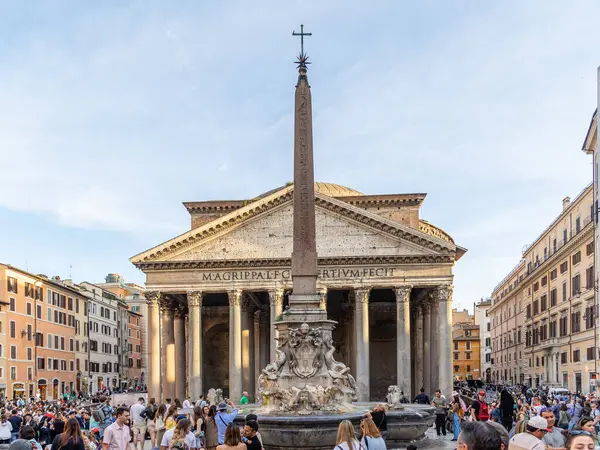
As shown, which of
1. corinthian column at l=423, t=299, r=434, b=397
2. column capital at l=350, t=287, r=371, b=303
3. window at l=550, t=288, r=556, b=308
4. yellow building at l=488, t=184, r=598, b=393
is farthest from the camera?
window at l=550, t=288, r=556, b=308

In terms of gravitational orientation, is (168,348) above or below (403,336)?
below

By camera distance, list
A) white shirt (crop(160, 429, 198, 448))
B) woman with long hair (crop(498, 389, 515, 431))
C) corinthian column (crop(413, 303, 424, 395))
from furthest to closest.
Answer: corinthian column (crop(413, 303, 424, 395)), woman with long hair (crop(498, 389, 515, 431)), white shirt (crop(160, 429, 198, 448))

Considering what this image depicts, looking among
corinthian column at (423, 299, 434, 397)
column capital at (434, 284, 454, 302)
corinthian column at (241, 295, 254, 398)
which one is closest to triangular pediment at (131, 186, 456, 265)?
column capital at (434, 284, 454, 302)

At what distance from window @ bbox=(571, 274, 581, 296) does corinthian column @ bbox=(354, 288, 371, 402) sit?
12497mm

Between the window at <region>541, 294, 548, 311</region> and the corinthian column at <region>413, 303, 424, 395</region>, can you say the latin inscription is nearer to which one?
the corinthian column at <region>413, 303, 424, 395</region>

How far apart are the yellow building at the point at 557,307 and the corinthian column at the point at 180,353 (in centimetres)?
2065

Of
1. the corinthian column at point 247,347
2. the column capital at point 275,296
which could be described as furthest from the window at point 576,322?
the corinthian column at point 247,347

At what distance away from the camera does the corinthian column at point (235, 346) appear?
38.5 m

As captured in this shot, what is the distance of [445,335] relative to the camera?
38.4 m

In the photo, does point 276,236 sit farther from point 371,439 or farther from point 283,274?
point 371,439

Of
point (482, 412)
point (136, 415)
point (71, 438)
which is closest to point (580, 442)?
point (71, 438)

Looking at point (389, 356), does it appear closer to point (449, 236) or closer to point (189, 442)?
point (449, 236)

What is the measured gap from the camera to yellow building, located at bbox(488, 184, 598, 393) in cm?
4116

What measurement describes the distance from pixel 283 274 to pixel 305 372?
997 inches
